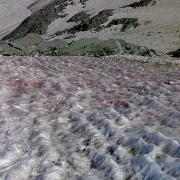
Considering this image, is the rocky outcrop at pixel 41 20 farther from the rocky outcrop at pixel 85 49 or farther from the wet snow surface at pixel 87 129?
the wet snow surface at pixel 87 129

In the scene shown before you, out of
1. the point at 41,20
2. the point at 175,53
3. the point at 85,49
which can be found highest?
the point at 85,49

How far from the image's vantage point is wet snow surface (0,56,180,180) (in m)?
6.30

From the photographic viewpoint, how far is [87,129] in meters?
8.17

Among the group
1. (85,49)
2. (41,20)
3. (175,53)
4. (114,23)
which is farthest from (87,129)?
(41,20)

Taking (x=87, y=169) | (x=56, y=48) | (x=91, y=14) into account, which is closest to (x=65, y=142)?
(x=87, y=169)

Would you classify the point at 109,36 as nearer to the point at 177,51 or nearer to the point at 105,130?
the point at 177,51

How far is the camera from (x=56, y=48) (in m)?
28.9

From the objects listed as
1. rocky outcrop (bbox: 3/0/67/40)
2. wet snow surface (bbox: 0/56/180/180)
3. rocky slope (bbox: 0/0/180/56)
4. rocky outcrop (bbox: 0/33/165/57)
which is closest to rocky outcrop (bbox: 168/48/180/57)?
rocky outcrop (bbox: 0/33/165/57)

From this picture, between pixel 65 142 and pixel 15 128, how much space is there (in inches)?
46.7

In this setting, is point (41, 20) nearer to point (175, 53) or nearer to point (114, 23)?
point (114, 23)

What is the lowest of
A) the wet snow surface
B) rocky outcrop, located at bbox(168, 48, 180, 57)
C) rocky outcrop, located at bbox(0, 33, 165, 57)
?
rocky outcrop, located at bbox(168, 48, 180, 57)

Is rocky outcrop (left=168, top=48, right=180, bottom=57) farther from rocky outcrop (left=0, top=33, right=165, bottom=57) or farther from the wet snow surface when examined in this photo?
the wet snow surface

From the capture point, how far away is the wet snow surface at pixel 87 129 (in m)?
6.30

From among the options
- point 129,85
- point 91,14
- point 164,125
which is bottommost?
point 91,14
